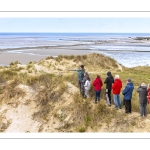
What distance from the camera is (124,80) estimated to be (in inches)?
750

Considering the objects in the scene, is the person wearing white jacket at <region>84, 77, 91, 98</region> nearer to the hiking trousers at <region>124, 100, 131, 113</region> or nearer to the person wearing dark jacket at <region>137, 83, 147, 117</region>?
the hiking trousers at <region>124, 100, 131, 113</region>

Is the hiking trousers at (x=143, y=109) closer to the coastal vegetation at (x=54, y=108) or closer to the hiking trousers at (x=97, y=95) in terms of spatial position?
the coastal vegetation at (x=54, y=108)

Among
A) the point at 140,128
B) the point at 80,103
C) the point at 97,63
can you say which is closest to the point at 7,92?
the point at 80,103

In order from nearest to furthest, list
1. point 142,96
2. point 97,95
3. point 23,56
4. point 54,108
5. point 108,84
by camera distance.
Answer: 1. point 142,96
2. point 108,84
3. point 97,95
4. point 54,108
5. point 23,56

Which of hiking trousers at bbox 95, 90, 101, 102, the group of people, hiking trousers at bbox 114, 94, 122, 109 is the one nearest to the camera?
the group of people

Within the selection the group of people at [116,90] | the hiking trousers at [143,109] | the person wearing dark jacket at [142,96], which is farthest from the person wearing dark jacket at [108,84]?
the hiking trousers at [143,109]

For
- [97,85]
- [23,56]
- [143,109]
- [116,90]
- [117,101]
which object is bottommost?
[143,109]

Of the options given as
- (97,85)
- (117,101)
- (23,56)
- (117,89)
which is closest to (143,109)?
(117,101)

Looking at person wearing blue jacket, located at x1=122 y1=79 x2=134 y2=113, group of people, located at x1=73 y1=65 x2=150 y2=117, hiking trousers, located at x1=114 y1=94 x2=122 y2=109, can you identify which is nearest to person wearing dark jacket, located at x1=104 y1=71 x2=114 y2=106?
group of people, located at x1=73 y1=65 x2=150 y2=117

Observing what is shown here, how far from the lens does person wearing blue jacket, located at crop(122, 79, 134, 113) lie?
1342 cm

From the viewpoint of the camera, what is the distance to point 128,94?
13.7 meters

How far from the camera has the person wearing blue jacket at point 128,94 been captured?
13.4 metres

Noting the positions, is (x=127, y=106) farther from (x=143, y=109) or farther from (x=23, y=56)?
(x=23, y=56)

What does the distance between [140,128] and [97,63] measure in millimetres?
14699
